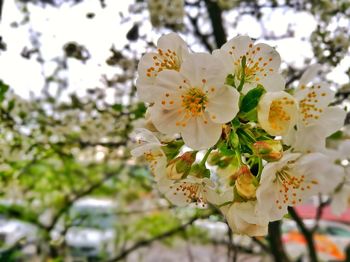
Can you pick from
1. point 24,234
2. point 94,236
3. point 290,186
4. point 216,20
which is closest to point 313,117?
point 290,186

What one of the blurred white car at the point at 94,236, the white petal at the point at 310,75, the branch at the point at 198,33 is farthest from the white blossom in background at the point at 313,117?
the blurred white car at the point at 94,236

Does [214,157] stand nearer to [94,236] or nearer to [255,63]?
[255,63]

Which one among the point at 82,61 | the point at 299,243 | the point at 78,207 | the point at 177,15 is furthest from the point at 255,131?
the point at 78,207

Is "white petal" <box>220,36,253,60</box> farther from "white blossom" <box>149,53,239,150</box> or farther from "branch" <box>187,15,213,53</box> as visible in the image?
"branch" <box>187,15,213,53</box>

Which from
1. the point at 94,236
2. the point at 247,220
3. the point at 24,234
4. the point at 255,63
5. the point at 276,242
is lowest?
the point at 94,236

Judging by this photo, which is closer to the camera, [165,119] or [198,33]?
[165,119]

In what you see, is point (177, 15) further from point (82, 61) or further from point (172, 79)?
point (172, 79)
